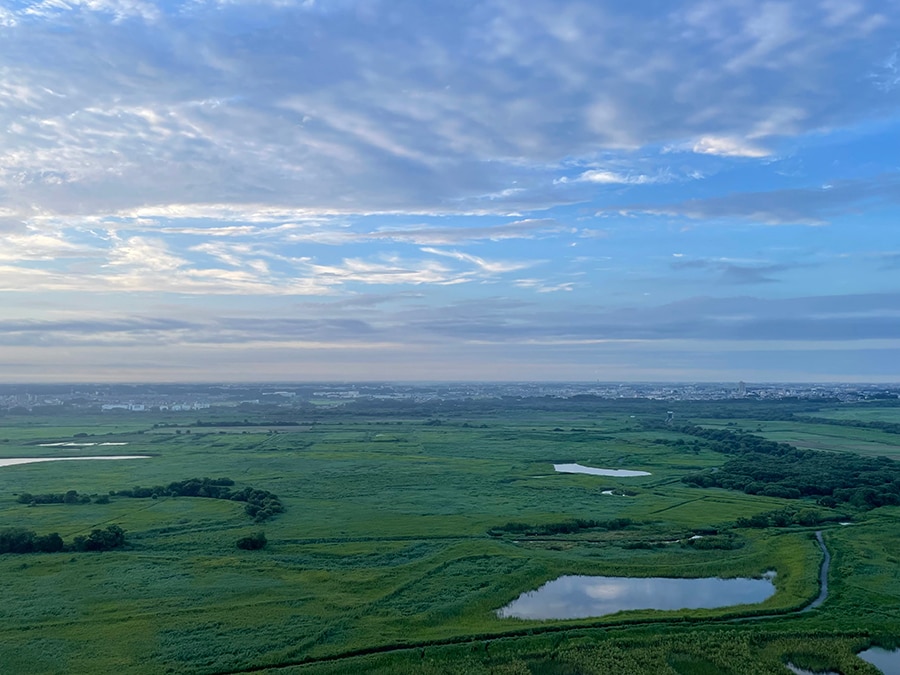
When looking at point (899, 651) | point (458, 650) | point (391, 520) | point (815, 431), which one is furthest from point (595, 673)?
point (815, 431)

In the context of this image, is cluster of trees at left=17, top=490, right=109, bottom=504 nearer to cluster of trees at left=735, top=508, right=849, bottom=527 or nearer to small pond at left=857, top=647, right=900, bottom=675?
cluster of trees at left=735, top=508, right=849, bottom=527

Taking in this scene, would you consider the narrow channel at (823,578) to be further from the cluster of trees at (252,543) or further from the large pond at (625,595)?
the cluster of trees at (252,543)

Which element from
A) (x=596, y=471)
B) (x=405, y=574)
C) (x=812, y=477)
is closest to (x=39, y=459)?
(x=596, y=471)

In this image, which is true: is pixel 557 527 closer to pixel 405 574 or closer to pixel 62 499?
pixel 405 574

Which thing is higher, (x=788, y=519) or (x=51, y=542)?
(x=51, y=542)

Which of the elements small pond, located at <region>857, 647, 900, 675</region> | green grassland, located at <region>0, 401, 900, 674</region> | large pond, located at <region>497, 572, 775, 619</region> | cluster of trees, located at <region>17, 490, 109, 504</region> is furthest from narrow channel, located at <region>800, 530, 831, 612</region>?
cluster of trees, located at <region>17, 490, 109, 504</region>

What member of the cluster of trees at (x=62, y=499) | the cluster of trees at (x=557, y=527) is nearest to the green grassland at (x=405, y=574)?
the cluster of trees at (x=557, y=527)
